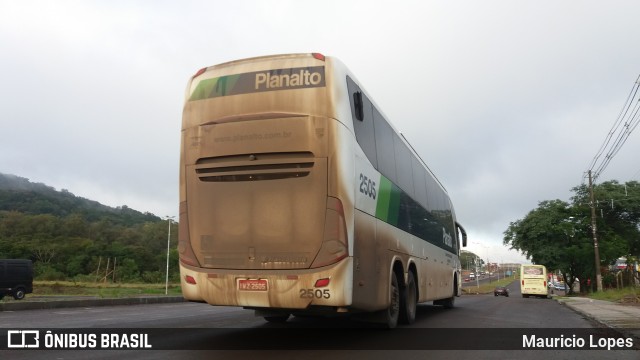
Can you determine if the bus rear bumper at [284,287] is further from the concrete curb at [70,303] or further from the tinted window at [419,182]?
the concrete curb at [70,303]

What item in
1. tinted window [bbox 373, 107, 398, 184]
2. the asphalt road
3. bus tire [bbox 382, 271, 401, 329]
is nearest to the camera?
the asphalt road

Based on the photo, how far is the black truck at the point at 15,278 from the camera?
81.3ft

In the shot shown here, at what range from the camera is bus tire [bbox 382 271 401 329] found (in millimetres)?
9418

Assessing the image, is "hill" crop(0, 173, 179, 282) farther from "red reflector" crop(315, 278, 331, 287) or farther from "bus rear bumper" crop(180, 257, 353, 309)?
"red reflector" crop(315, 278, 331, 287)

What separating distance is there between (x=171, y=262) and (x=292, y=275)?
240ft

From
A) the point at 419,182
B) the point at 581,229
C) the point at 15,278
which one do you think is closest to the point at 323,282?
the point at 419,182

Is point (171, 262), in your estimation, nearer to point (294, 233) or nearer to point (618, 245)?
point (618, 245)

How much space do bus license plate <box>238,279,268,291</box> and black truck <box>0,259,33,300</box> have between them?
2246cm

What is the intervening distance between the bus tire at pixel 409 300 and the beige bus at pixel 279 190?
215 centimetres

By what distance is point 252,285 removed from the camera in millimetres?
7094

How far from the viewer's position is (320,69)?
7586mm

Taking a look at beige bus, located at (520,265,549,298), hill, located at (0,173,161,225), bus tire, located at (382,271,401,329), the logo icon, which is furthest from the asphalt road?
hill, located at (0,173,161,225)

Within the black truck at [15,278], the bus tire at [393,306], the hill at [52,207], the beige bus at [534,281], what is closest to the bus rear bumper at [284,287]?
the bus tire at [393,306]

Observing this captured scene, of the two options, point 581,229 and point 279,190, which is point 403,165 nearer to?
point 279,190
